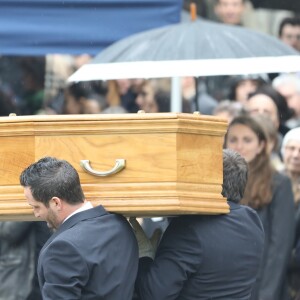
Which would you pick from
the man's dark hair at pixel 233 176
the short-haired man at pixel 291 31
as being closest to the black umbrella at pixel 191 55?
the man's dark hair at pixel 233 176

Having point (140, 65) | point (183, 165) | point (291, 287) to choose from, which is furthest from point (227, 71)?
point (183, 165)

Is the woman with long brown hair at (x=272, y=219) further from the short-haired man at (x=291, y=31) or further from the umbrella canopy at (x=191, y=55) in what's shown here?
the short-haired man at (x=291, y=31)

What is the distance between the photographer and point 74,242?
19.3ft

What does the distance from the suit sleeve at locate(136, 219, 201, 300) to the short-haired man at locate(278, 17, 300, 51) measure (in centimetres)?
603

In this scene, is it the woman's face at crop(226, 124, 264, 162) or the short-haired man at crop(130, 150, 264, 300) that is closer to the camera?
the short-haired man at crop(130, 150, 264, 300)

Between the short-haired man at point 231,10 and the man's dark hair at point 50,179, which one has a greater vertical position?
the man's dark hair at point 50,179

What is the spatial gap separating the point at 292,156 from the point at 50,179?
362 centimetres

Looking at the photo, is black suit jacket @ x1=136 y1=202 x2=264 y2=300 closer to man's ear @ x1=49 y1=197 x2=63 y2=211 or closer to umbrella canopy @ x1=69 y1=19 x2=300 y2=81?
man's ear @ x1=49 y1=197 x2=63 y2=211

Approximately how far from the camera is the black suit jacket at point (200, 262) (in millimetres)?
6352

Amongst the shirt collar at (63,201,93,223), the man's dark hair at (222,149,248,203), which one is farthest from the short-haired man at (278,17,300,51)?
the shirt collar at (63,201,93,223)

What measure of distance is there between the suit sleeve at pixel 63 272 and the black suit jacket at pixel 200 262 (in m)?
0.62

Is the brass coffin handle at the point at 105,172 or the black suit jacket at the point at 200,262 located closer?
the brass coffin handle at the point at 105,172

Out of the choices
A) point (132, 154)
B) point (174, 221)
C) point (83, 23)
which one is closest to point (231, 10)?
point (83, 23)

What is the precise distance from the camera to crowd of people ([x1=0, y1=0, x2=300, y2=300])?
232 inches
